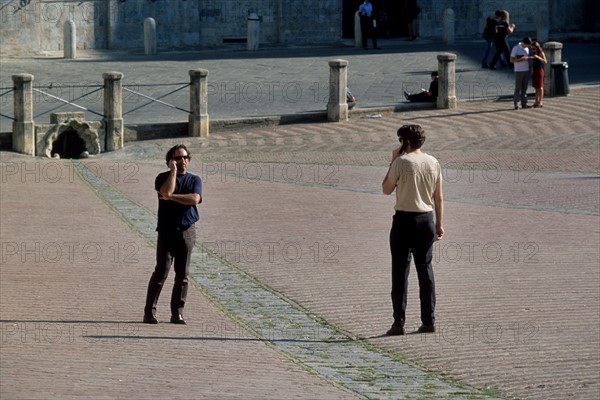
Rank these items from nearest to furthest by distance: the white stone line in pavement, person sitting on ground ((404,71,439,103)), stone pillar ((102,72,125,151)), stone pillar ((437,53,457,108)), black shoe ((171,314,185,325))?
the white stone line in pavement → black shoe ((171,314,185,325)) → stone pillar ((102,72,125,151)) → stone pillar ((437,53,457,108)) → person sitting on ground ((404,71,439,103))

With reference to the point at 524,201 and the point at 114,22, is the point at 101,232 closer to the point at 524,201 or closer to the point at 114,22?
the point at 524,201

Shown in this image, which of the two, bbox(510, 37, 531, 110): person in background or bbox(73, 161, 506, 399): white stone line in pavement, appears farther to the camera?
bbox(510, 37, 531, 110): person in background

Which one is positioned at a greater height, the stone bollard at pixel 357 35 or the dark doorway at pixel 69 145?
the stone bollard at pixel 357 35

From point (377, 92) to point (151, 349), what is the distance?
20033 mm

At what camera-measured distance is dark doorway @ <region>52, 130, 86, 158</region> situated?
80.1 feet

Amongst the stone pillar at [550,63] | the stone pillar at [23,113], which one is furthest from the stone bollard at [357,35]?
the stone pillar at [23,113]

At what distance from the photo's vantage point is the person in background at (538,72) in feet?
89.6

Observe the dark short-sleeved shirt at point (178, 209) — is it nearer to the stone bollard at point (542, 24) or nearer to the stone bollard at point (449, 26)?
the stone bollard at point (449, 26)

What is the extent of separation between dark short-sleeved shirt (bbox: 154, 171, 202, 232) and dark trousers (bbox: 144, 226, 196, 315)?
2.6 inches

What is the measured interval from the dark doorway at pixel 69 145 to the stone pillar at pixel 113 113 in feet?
1.62

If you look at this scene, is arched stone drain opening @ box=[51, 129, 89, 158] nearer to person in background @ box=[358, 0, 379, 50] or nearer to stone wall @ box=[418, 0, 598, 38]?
person in background @ box=[358, 0, 379, 50]

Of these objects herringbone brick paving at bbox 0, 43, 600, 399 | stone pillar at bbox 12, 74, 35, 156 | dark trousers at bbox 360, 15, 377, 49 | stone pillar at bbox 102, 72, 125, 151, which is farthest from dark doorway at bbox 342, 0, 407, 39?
stone pillar at bbox 12, 74, 35, 156

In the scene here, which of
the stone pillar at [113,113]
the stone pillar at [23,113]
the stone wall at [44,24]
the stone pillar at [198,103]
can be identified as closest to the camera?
the stone pillar at [23,113]

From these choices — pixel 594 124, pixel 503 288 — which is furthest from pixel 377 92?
pixel 503 288
